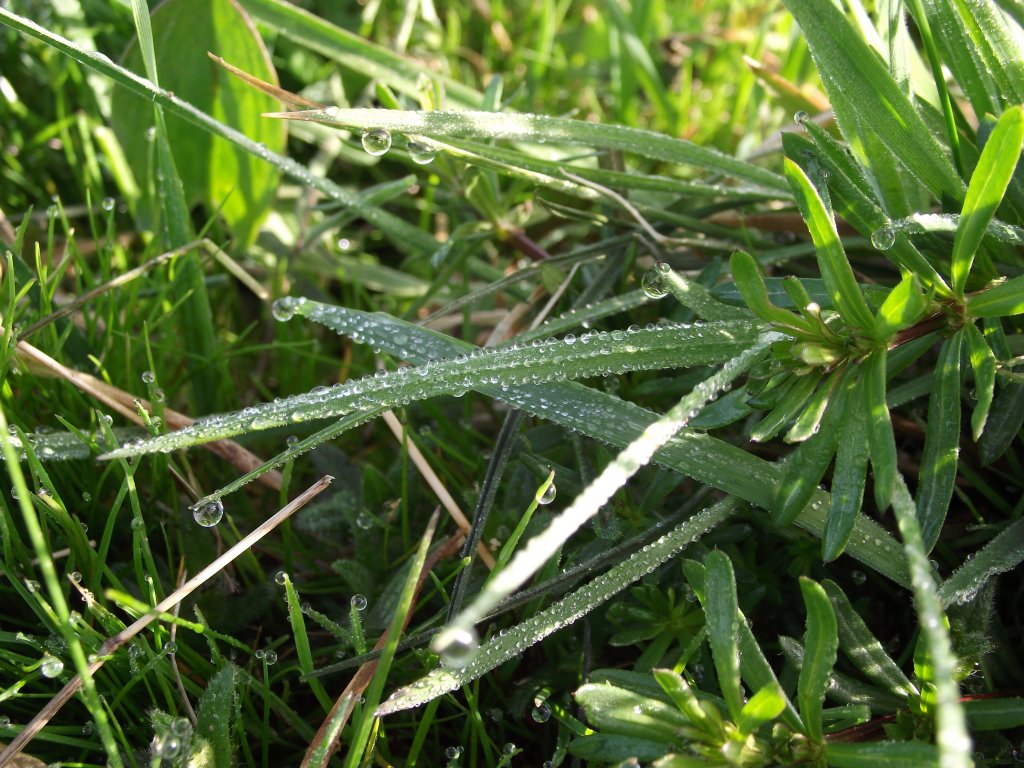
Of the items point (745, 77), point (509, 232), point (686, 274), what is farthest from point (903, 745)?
point (745, 77)

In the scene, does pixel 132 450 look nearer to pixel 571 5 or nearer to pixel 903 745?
pixel 903 745

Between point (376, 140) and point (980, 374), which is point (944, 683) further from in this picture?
point (376, 140)

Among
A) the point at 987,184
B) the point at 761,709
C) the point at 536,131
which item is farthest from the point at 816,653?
the point at 536,131

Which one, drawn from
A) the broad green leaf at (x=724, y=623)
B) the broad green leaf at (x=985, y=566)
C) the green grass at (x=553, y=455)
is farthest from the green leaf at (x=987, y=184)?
the broad green leaf at (x=724, y=623)

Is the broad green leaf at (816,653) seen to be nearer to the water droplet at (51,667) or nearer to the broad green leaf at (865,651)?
the broad green leaf at (865,651)

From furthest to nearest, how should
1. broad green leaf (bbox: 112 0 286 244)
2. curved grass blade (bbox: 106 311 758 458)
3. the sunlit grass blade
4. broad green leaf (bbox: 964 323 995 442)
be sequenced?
broad green leaf (bbox: 112 0 286 244), curved grass blade (bbox: 106 311 758 458), broad green leaf (bbox: 964 323 995 442), the sunlit grass blade

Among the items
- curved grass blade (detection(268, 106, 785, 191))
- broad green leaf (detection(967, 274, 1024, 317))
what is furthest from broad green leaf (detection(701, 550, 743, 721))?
curved grass blade (detection(268, 106, 785, 191))

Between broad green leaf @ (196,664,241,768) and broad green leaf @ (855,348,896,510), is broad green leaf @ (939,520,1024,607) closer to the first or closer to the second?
broad green leaf @ (855,348,896,510)
